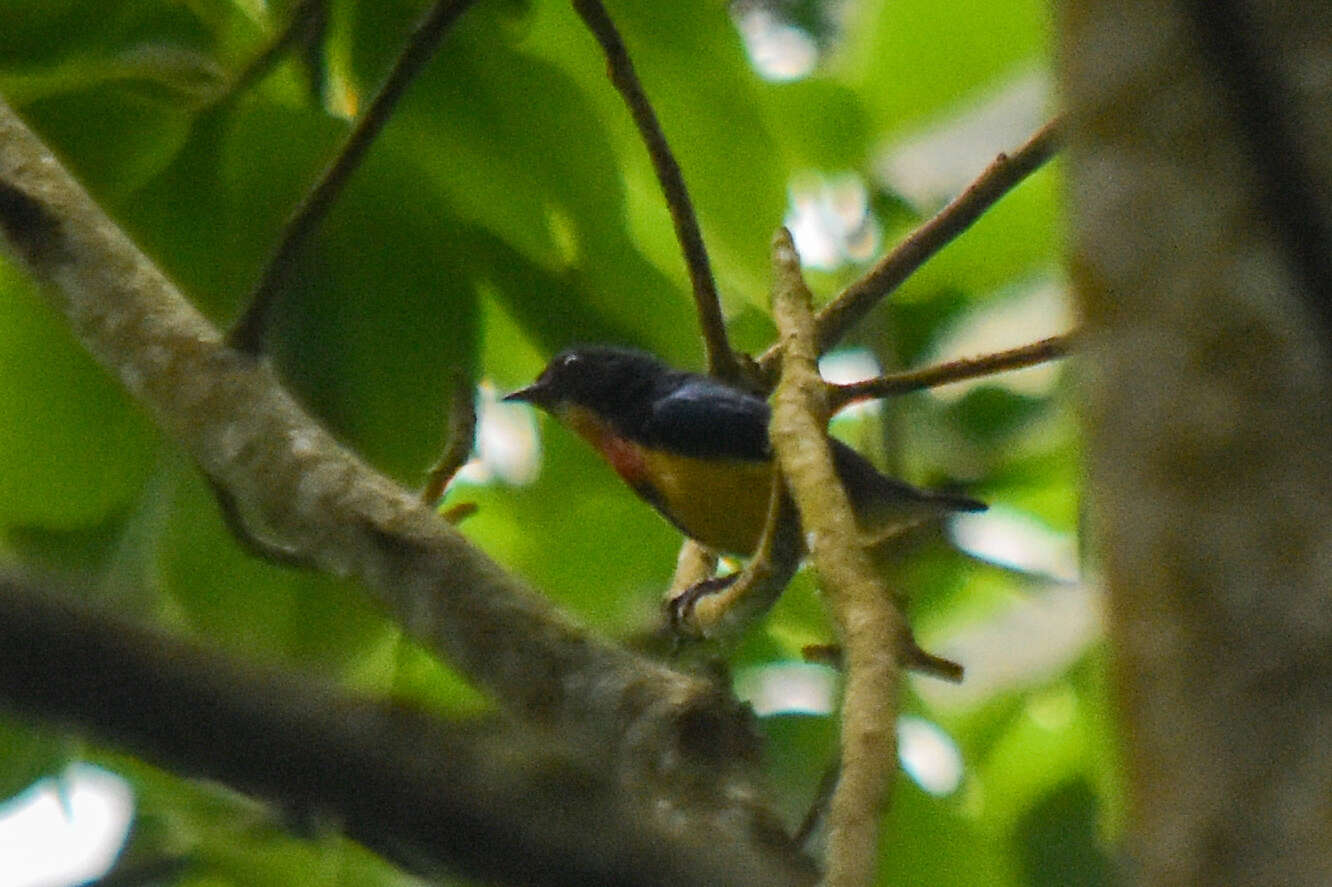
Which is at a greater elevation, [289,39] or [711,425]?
[711,425]

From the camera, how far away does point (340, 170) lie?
190 cm

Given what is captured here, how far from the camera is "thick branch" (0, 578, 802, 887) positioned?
0.49 m

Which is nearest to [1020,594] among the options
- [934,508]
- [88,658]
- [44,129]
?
[934,508]

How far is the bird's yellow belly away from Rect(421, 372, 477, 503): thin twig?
90 cm

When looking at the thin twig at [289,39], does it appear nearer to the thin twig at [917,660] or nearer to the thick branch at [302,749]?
the thin twig at [917,660]

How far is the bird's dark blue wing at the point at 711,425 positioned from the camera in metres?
3.71

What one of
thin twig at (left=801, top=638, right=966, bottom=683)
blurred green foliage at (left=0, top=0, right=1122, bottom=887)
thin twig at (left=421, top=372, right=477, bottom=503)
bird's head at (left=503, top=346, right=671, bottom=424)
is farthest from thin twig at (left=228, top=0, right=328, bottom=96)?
thin twig at (left=801, top=638, right=966, bottom=683)

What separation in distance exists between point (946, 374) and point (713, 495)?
1.14 m

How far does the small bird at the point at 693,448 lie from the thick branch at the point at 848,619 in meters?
0.97

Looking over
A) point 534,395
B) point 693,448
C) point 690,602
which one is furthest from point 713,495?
point 690,602

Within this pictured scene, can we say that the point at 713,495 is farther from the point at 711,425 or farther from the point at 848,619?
the point at 848,619

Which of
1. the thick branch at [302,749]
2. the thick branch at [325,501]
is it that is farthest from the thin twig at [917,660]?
the thick branch at [302,749]

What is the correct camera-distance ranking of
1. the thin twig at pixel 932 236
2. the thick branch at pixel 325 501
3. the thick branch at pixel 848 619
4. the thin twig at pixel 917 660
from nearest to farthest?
the thick branch at pixel 848 619
the thin twig at pixel 917 660
the thick branch at pixel 325 501
the thin twig at pixel 932 236

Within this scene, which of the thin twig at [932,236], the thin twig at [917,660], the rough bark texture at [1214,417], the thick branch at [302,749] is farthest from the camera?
the thin twig at [932,236]
